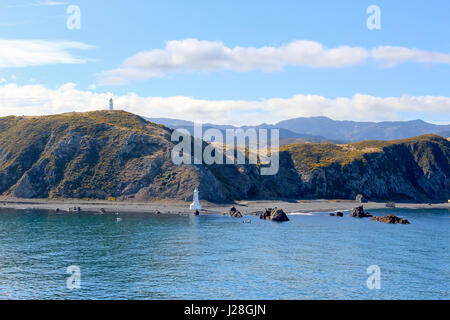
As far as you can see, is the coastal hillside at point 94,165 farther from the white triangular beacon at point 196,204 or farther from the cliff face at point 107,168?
the white triangular beacon at point 196,204

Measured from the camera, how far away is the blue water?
2097 inches

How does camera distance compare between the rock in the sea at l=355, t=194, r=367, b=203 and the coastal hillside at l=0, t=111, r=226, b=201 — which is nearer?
the coastal hillside at l=0, t=111, r=226, b=201

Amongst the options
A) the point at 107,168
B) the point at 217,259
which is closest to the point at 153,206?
the point at 107,168

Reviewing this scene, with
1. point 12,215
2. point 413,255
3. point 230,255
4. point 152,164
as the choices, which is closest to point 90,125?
point 152,164

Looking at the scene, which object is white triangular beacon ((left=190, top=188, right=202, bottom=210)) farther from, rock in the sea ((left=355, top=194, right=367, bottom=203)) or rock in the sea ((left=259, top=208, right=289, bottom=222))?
rock in the sea ((left=355, top=194, right=367, bottom=203))

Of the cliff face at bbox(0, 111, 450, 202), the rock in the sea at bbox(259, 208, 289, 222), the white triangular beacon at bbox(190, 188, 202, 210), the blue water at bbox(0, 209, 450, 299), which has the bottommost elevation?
the blue water at bbox(0, 209, 450, 299)

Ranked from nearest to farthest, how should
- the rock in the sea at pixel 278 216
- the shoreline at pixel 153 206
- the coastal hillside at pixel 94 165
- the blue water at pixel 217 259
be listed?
the blue water at pixel 217 259, the rock in the sea at pixel 278 216, the shoreline at pixel 153 206, the coastal hillside at pixel 94 165

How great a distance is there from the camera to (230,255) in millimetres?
73625

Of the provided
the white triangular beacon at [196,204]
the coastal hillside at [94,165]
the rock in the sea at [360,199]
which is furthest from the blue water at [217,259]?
the rock in the sea at [360,199]

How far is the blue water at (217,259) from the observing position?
53259 millimetres

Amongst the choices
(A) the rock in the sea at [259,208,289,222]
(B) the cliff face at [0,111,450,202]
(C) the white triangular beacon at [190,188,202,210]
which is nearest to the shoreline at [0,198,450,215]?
(C) the white triangular beacon at [190,188,202,210]

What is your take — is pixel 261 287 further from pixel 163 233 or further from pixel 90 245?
pixel 163 233

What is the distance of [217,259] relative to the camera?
2778 inches

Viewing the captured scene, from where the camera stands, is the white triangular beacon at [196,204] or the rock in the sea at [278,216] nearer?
the rock in the sea at [278,216]
